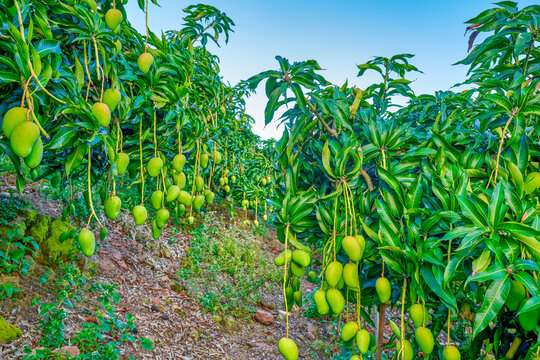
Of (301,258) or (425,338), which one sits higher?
(301,258)

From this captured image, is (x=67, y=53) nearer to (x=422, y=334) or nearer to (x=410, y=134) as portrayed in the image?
(x=410, y=134)

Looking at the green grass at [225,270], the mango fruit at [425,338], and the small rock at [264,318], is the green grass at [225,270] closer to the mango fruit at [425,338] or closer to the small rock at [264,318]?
the small rock at [264,318]

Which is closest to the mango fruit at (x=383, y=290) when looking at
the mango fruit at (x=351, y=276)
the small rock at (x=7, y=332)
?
the mango fruit at (x=351, y=276)

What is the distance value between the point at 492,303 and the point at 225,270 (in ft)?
13.7

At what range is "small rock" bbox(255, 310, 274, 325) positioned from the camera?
3734 millimetres

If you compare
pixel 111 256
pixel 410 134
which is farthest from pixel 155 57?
→ pixel 111 256

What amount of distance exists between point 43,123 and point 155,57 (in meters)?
0.51

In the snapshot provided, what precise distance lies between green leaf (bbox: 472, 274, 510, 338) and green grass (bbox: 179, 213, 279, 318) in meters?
3.23

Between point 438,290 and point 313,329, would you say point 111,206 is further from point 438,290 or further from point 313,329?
point 313,329

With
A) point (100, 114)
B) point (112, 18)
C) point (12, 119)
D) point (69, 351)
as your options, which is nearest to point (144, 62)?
point (112, 18)

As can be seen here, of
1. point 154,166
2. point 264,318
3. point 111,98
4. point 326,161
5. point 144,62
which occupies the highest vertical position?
point 144,62

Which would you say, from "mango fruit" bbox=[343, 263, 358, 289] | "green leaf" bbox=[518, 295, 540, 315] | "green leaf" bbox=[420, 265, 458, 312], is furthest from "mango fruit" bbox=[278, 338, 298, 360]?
"green leaf" bbox=[518, 295, 540, 315]

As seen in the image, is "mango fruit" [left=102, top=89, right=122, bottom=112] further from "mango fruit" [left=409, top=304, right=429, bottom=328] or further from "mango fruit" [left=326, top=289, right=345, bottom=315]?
"mango fruit" [left=409, top=304, right=429, bottom=328]

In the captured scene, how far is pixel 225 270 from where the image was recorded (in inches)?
179
